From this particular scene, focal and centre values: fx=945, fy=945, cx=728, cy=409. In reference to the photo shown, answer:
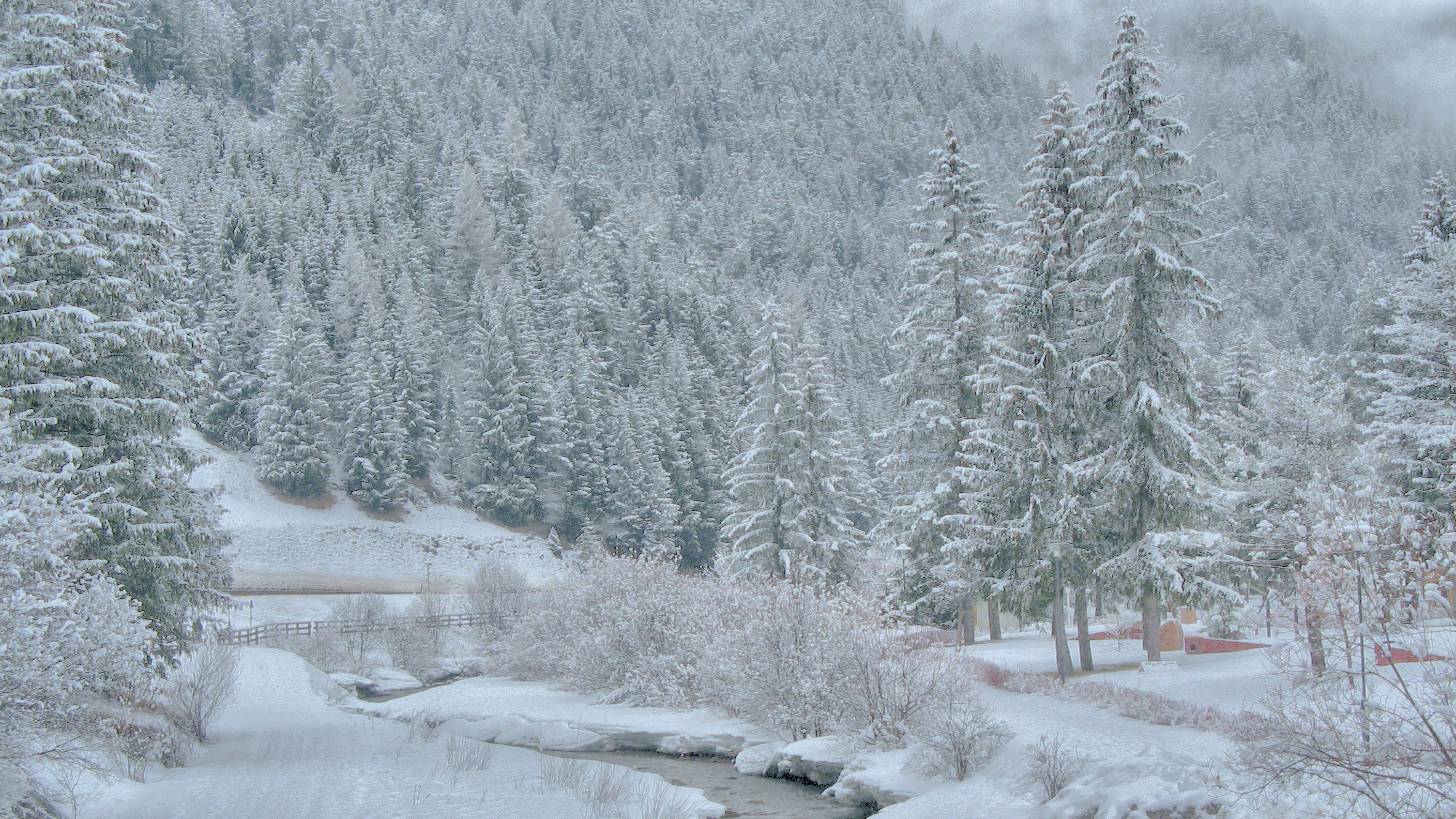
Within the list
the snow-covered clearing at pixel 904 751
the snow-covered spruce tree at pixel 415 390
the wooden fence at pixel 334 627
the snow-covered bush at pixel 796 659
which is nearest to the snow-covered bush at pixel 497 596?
the wooden fence at pixel 334 627

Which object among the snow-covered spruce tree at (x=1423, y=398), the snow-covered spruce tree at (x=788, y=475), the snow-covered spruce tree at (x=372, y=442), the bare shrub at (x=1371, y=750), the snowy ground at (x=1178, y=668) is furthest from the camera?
the snow-covered spruce tree at (x=372, y=442)

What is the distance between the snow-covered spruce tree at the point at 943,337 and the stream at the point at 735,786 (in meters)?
7.50

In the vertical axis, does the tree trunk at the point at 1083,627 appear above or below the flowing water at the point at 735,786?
above

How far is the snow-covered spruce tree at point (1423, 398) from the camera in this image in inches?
862

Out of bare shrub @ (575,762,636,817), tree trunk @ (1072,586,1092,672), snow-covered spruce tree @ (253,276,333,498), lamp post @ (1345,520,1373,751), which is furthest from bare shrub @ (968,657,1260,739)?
snow-covered spruce tree @ (253,276,333,498)

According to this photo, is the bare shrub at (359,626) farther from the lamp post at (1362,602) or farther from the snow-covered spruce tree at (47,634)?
the lamp post at (1362,602)

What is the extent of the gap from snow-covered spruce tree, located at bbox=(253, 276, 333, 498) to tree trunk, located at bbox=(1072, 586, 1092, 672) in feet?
162

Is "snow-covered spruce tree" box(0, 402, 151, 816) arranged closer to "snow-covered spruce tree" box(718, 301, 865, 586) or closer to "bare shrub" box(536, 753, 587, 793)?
"bare shrub" box(536, 753, 587, 793)

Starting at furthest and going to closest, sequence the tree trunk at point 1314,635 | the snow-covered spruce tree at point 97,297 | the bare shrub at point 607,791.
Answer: the snow-covered spruce tree at point 97,297
the bare shrub at point 607,791
the tree trunk at point 1314,635

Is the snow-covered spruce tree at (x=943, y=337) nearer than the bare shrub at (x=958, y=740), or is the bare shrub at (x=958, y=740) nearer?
the bare shrub at (x=958, y=740)

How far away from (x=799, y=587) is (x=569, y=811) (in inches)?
382

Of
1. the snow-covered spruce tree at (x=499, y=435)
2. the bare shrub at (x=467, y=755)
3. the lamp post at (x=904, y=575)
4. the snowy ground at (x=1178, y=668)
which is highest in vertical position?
the snow-covered spruce tree at (x=499, y=435)

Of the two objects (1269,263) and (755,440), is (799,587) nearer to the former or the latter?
(755,440)

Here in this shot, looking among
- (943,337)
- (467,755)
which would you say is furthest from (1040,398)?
(467,755)
